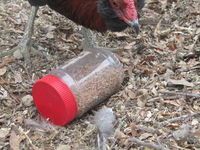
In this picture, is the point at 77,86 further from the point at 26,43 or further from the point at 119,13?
the point at 26,43

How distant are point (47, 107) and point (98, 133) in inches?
11.9

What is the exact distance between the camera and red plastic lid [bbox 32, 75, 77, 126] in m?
2.74

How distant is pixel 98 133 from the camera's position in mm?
2764

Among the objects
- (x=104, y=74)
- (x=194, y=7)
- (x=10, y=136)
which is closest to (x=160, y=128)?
(x=104, y=74)

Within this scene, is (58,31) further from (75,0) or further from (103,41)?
(75,0)

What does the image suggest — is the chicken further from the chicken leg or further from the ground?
the ground

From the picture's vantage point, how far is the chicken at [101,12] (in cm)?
285

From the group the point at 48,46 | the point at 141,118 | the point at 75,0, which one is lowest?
the point at 48,46

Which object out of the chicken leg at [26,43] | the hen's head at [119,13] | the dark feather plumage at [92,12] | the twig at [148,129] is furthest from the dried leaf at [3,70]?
the twig at [148,129]

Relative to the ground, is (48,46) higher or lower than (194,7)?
lower

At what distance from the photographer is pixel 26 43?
3.59 m

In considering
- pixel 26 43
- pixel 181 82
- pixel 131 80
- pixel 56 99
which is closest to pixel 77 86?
pixel 56 99

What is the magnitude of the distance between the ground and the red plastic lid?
0.08m

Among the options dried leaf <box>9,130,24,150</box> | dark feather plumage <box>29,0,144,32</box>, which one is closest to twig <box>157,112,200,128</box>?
dark feather plumage <box>29,0,144,32</box>
